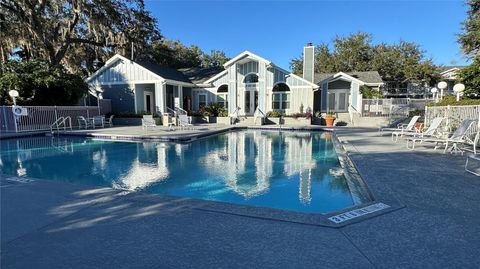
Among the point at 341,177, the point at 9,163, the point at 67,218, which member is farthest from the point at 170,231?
the point at 9,163

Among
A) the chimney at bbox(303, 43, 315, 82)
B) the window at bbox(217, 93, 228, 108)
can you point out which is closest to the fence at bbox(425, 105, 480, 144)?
the chimney at bbox(303, 43, 315, 82)

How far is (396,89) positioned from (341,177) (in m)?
36.3

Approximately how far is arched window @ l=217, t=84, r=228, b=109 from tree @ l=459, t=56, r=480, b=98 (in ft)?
47.9

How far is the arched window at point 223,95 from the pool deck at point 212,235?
17608 mm

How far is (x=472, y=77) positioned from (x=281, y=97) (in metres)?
11.1

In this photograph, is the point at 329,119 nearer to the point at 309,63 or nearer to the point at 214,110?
the point at 309,63

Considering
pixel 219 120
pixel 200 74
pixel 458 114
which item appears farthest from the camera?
pixel 200 74

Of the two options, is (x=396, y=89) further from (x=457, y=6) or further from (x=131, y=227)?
(x=131, y=227)

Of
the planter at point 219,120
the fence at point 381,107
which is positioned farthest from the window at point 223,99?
the fence at point 381,107

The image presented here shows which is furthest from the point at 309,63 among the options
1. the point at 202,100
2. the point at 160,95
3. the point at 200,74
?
the point at 160,95

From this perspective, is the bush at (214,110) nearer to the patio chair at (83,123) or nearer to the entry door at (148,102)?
the entry door at (148,102)

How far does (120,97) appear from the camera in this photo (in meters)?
20.2

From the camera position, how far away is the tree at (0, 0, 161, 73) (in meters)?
18.3

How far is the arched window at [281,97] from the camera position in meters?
20.3
